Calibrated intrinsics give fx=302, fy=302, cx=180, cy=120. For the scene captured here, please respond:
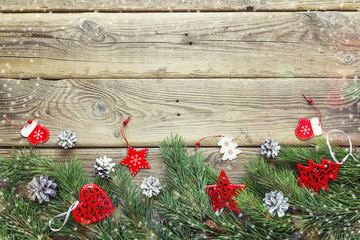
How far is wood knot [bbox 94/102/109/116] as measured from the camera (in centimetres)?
105

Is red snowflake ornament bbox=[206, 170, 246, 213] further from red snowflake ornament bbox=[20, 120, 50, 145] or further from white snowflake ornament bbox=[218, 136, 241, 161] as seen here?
red snowflake ornament bbox=[20, 120, 50, 145]

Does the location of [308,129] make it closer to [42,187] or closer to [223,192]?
[223,192]

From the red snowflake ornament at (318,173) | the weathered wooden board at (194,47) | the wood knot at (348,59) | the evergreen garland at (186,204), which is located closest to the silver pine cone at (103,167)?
the evergreen garland at (186,204)

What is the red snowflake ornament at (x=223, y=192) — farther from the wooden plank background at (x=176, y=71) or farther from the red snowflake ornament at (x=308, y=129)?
the red snowflake ornament at (x=308, y=129)

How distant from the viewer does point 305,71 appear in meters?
1.05

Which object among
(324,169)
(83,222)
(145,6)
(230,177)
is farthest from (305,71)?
(83,222)

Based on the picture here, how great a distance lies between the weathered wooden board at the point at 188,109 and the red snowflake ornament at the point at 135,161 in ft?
0.11

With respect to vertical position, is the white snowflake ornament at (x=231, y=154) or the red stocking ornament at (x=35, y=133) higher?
the white snowflake ornament at (x=231, y=154)

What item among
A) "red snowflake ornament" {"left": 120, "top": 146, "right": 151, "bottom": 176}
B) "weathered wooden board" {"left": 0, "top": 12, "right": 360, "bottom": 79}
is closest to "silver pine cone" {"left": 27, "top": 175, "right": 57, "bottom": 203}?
"red snowflake ornament" {"left": 120, "top": 146, "right": 151, "bottom": 176}

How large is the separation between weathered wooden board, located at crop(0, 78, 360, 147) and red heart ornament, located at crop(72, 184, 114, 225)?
162mm

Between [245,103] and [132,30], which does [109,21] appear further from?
[245,103]

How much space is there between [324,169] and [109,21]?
0.87 m

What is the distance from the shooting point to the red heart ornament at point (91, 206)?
0.95m

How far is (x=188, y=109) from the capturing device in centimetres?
105
